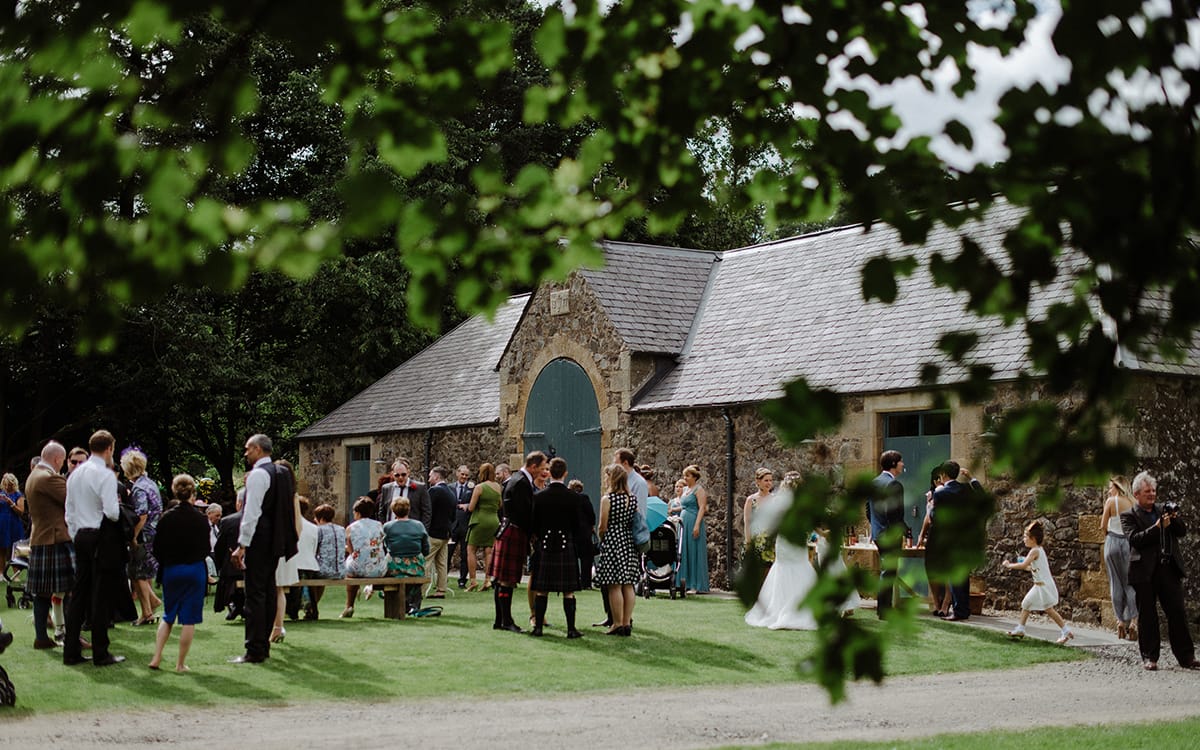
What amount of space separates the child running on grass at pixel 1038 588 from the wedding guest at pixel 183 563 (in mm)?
8067

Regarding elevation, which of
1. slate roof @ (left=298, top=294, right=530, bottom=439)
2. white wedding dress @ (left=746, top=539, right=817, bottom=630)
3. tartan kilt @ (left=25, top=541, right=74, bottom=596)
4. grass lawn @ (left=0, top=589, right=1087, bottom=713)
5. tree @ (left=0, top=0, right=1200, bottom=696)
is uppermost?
slate roof @ (left=298, top=294, right=530, bottom=439)

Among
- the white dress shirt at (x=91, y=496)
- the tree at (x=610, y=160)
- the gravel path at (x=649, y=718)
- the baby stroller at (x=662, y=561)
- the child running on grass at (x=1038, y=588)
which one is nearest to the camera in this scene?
the tree at (x=610, y=160)

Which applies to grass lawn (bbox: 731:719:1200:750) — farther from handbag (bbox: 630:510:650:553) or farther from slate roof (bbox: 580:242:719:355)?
slate roof (bbox: 580:242:719:355)

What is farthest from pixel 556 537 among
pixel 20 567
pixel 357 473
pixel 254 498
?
pixel 357 473

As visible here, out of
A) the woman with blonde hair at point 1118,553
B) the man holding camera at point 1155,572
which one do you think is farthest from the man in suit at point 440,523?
the man holding camera at point 1155,572

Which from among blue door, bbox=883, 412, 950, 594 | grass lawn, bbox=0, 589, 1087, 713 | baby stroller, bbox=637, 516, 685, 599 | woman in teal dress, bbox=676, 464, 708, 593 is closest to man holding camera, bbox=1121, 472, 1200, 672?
grass lawn, bbox=0, 589, 1087, 713

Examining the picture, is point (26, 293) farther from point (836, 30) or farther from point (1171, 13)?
point (1171, 13)

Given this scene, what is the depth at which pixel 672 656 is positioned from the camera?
1287 cm

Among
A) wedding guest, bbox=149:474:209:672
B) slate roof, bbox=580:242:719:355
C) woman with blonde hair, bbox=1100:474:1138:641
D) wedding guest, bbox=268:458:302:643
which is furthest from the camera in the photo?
slate roof, bbox=580:242:719:355

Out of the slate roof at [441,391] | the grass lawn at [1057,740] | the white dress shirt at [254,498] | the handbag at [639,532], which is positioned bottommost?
the grass lawn at [1057,740]

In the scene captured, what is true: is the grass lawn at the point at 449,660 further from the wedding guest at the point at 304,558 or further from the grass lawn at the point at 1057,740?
the grass lawn at the point at 1057,740

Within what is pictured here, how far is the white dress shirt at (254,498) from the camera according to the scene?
11695mm

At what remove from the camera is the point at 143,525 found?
14.8 m

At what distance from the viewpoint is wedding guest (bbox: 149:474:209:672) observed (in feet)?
36.4
